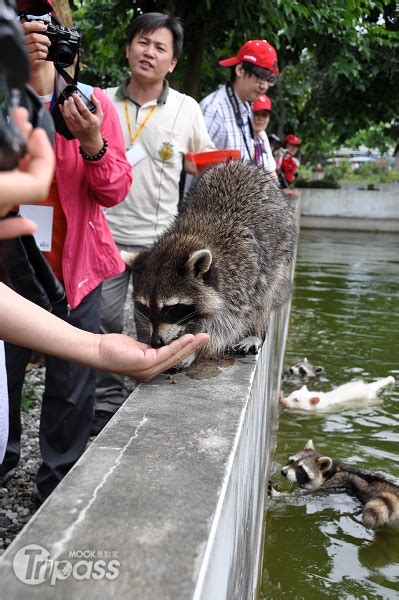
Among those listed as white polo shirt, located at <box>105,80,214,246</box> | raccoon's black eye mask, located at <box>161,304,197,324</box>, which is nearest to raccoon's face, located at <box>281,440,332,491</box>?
raccoon's black eye mask, located at <box>161,304,197,324</box>

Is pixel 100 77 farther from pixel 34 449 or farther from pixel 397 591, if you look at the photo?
pixel 397 591

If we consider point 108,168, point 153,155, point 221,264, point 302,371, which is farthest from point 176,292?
point 302,371

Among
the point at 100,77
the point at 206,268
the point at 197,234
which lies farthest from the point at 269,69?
the point at 100,77

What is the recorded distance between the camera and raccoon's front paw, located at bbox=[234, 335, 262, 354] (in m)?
3.41

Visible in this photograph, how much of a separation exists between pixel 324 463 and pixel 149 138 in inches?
94.4

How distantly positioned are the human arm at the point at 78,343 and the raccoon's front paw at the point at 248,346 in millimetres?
752

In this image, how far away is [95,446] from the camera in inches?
77.5

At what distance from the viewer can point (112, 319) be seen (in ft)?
15.9

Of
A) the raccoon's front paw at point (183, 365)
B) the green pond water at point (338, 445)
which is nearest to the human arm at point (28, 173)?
the raccoon's front paw at point (183, 365)

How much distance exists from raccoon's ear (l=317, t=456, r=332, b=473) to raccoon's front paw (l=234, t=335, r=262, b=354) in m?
1.42

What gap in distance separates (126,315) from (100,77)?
13.8 meters

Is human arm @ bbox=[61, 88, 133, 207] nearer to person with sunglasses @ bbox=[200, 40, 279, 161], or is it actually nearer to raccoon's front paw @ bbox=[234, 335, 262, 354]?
raccoon's front paw @ bbox=[234, 335, 262, 354]

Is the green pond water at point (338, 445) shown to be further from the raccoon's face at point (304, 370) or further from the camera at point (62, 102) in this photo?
the camera at point (62, 102)

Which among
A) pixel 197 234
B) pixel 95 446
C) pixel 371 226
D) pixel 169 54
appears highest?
pixel 169 54
